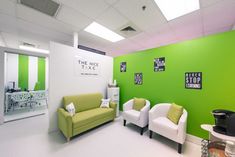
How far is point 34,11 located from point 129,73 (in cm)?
314

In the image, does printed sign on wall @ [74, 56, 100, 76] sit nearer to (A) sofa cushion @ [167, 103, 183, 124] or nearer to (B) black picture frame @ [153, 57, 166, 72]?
(B) black picture frame @ [153, 57, 166, 72]

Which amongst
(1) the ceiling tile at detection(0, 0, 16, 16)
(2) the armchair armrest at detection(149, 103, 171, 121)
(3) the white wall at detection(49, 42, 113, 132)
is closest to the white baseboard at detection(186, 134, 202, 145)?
(2) the armchair armrest at detection(149, 103, 171, 121)

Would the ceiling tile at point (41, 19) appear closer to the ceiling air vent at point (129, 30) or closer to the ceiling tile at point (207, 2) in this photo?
the ceiling air vent at point (129, 30)

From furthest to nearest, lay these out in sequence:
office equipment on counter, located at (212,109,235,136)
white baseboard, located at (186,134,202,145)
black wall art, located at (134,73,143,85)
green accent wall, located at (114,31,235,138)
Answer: black wall art, located at (134,73,143,85) < white baseboard, located at (186,134,202,145) < green accent wall, located at (114,31,235,138) < office equipment on counter, located at (212,109,235,136)

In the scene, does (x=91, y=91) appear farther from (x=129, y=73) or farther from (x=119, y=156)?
(x=119, y=156)

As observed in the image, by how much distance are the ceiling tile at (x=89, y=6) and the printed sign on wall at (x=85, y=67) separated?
1501mm

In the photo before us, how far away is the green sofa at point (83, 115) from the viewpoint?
2365 millimetres

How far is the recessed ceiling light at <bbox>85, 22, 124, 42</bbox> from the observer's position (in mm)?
2936

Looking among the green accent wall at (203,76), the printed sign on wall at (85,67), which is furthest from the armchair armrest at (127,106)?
the printed sign on wall at (85,67)

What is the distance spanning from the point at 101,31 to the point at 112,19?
0.84m

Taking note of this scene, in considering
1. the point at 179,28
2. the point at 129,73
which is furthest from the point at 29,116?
the point at 179,28

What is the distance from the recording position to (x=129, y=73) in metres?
4.02

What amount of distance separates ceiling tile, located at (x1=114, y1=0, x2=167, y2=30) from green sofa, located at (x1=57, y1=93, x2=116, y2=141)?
101 inches

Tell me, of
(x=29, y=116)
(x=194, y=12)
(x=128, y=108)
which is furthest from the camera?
(x=29, y=116)
